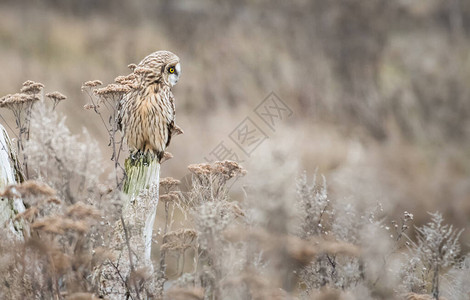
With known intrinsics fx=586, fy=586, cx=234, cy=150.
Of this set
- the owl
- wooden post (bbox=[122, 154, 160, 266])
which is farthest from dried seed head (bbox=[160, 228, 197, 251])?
the owl

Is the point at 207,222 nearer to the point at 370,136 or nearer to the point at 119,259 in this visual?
the point at 119,259

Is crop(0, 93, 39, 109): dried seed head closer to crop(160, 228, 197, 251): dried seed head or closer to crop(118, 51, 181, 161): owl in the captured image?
crop(118, 51, 181, 161): owl

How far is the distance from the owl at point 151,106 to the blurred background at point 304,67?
812 cm

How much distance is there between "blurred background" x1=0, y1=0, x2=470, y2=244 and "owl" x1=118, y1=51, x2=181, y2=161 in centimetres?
812

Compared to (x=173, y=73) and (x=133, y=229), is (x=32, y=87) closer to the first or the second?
(x=173, y=73)

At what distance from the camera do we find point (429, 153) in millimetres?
14156

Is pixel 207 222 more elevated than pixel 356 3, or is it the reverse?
pixel 356 3

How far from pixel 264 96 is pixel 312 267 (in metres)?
11.5

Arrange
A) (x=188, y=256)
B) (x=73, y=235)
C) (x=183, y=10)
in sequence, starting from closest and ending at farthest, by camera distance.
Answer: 1. (x=73, y=235)
2. (x=188, y=256)
3. (x=183, y=10)

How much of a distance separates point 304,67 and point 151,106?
12834mm

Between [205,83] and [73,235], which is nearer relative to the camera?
[73,235]

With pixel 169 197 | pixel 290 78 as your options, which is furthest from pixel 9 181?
pixel 290 78

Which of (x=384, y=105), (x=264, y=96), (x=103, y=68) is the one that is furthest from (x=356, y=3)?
(x=103, y=68)

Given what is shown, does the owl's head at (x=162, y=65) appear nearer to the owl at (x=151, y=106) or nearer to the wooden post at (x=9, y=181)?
the owl at (x=151, y=106)
